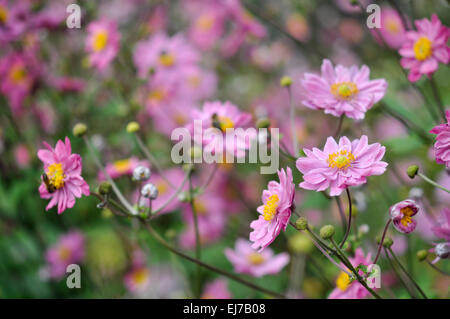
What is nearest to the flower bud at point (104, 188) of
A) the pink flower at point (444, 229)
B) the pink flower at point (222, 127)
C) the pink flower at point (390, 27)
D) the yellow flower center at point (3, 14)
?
the pink flower at point (222, 127)

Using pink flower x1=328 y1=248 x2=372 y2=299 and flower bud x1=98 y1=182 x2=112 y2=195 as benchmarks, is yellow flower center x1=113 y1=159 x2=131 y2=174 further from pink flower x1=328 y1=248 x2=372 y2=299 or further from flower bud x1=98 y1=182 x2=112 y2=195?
pink flower x1=328 y1=248 x2=372 y2=299

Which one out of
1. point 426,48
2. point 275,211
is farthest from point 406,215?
point 426,48

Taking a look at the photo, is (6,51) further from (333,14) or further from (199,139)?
(333,14)

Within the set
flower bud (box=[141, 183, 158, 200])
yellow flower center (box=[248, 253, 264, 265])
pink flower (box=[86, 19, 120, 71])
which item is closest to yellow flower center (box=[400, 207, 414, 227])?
flower bud (box=[141, 183, 158, 200])

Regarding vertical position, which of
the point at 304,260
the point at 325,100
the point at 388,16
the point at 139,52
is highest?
the point at 388,16

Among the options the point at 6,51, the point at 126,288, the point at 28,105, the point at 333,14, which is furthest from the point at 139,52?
the point at 333,14

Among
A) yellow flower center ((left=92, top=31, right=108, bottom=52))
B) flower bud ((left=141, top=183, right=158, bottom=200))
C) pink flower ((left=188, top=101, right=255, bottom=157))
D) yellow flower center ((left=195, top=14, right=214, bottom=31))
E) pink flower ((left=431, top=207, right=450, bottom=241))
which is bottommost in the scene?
pink flower ((left=431, top=207, right=450, bottom=241))

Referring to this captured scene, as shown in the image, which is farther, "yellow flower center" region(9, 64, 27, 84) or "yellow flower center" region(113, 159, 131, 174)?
"yellow flower center" region(9, 64, 27, 84)
